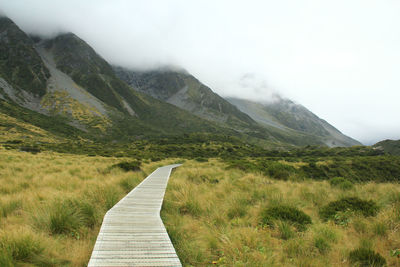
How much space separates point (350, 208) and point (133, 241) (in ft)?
21.0

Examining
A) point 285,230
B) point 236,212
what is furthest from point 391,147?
point 285,230

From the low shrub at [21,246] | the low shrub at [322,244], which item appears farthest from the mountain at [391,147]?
the low shrub at [21,246]

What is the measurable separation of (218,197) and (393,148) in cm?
9243

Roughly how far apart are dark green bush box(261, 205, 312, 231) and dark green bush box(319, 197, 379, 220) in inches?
41.9

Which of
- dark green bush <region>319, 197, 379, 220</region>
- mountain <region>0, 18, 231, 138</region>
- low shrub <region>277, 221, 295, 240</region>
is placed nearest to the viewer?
low shrub <region>277, 221, 295, 240</region>

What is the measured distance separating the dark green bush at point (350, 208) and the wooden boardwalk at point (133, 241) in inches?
196

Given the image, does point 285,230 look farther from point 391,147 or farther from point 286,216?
point 391,147

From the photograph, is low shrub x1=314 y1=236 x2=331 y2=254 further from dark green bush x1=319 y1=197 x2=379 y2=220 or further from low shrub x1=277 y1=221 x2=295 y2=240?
dark green bush x1=319 y1=197 x2=379 y2=220

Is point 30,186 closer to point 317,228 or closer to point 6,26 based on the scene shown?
point 317,228

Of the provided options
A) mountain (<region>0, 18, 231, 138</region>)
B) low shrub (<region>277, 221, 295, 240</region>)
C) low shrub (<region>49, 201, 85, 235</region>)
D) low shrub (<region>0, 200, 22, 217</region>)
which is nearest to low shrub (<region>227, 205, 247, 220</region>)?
low shrub (<region>277, 221, 295, 240</region>)

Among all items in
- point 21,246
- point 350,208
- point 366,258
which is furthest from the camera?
point 350,208

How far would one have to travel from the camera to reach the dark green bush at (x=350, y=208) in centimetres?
598

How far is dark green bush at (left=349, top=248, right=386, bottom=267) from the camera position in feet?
11.4

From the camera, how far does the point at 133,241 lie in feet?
13.2
